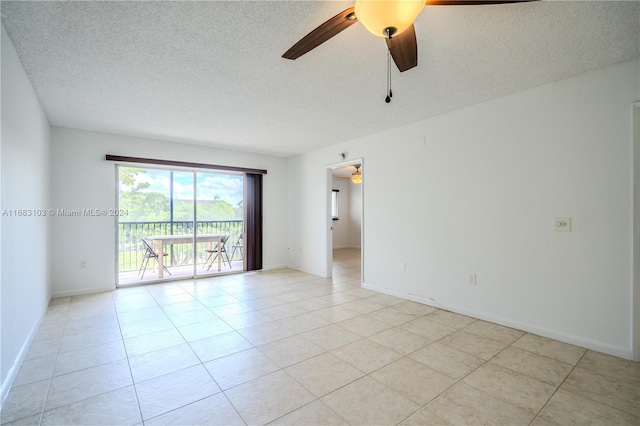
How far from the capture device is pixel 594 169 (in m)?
2.58

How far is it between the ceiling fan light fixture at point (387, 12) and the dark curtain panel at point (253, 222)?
479cm

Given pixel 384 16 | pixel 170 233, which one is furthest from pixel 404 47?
pixel 170 233

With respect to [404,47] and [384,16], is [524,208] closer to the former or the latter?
[404,47]

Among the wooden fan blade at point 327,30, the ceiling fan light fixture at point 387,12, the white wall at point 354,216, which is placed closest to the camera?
the ceiling fan light fixture at point 387,12

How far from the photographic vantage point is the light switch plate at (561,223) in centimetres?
272

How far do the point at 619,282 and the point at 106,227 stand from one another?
614 cm

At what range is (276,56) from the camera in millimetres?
2303

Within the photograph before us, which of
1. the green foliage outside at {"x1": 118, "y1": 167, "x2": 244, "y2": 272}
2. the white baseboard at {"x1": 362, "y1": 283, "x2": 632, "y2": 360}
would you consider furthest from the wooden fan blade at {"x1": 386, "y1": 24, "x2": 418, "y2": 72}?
the green foliage outside at {"x1": 118, "y1": 167, "x2": 244, "y2": 272}

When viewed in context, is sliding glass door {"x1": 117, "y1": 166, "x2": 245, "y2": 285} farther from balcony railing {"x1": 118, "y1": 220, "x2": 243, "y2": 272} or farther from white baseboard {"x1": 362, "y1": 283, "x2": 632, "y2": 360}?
white baseboard {"x1": 362, "y1": 283, "x2": 632, "y2": 360}

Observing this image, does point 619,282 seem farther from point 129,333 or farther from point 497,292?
point 129,333

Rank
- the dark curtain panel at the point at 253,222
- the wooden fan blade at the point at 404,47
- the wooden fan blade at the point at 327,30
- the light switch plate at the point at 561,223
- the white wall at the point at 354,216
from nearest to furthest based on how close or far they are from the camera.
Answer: the wooden fan blade at the point at 327,30, the wooden fan blade at the point at 404,47, the light switch plate at the point at 561,223, the dark curtain panel at the point at 253,222, the white wall at the point at 354,216

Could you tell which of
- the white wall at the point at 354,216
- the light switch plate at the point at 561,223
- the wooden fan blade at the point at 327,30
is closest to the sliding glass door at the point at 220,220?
the white wall at the point at 354,216

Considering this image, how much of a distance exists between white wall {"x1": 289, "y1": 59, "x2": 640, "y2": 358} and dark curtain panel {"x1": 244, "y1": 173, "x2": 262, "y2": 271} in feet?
8.67

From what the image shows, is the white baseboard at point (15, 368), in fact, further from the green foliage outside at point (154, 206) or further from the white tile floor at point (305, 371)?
the green foliage outside at point (154, 206)
